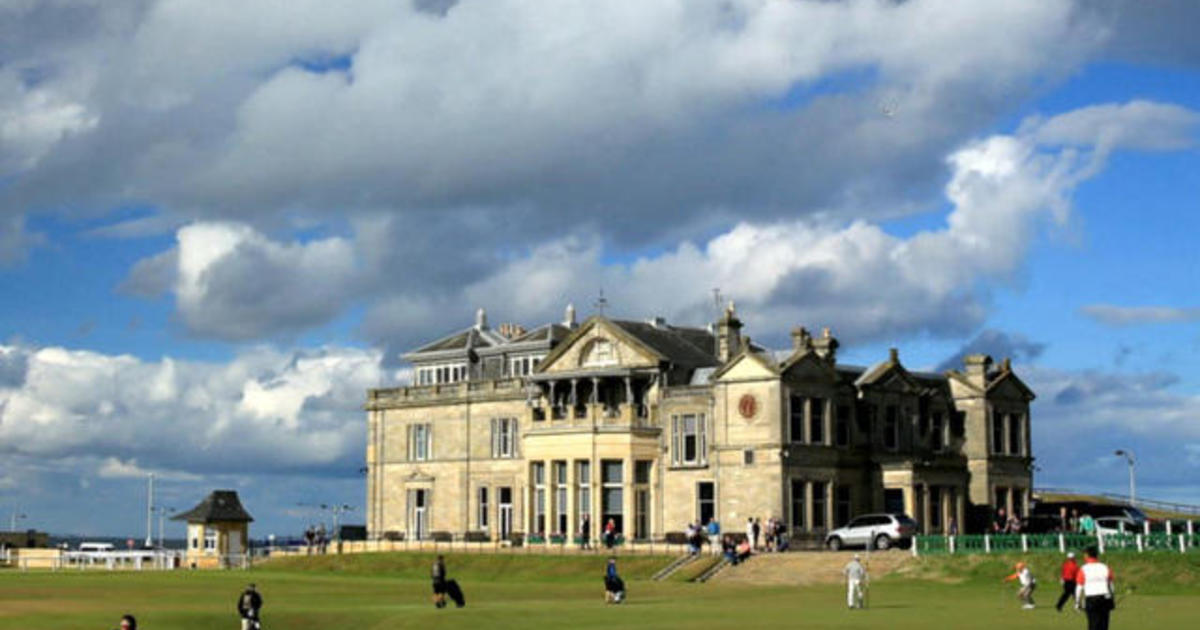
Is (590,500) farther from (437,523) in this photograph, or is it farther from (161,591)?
(161,591)

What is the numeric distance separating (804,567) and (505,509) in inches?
982

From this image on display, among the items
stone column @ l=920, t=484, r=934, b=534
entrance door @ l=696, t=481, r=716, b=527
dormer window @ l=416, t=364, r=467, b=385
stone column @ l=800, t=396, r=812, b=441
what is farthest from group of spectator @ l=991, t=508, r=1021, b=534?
dormer window @ l=416, t=364, r=467, b=385

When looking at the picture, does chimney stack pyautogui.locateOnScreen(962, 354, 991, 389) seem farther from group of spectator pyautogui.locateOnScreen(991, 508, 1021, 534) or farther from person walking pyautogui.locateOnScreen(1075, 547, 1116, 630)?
person walking pyautogui.locateOnScreen(1075, 547, 1116, 630)

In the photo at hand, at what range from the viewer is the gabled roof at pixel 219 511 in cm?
→ 8731

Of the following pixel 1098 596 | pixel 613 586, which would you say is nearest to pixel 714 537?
pixel 613 586

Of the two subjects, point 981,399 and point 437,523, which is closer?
point 981,399

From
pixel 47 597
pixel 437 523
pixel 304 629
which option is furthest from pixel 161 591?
pixel 437 523

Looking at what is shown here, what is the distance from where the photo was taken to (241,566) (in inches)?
3199

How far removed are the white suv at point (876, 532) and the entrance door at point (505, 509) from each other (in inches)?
813

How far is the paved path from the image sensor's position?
60281mm

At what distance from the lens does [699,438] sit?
75062mm

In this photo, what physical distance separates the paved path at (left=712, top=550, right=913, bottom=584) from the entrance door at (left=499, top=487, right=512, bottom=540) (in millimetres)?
21164

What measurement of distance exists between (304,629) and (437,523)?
4578 cm

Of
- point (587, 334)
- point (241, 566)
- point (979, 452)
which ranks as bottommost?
point (241, 566)
